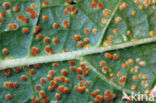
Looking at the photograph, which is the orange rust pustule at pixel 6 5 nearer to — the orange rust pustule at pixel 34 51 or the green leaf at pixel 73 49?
the green leaf at pixel 73 49

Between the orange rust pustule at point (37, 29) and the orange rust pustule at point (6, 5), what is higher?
the orange rust pustule at point (6, 5)

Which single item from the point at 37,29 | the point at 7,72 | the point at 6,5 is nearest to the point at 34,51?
the point at 37,29

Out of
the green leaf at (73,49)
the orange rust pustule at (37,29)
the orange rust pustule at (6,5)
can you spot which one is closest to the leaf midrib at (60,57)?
the green leaf at (73,49)

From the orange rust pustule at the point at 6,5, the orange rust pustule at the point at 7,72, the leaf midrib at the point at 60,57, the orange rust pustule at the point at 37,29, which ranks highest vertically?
the orange rust pustule at the point at 6,5

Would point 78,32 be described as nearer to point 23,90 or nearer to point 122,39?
point 122,39

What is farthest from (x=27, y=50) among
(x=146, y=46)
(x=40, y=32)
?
(x=146, y=46)

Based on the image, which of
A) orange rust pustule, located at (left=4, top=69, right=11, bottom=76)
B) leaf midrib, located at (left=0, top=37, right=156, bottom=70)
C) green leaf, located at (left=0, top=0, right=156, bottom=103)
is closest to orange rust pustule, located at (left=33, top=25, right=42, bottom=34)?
green leaf, located at (left=0, top=0, right=156, bottom=103)

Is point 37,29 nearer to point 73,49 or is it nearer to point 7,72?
point 73,49

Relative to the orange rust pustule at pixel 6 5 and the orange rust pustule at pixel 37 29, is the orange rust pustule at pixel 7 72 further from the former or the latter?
the orange rust pustule at pixel 6 5

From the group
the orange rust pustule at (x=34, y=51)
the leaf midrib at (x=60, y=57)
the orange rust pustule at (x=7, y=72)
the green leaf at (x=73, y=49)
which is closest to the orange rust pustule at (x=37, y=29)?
the green leaf at (x=73, y=49)
